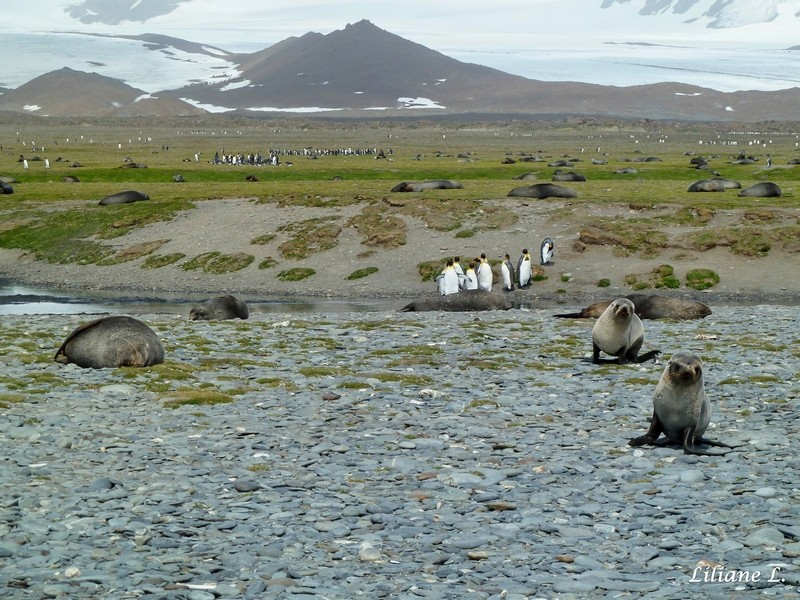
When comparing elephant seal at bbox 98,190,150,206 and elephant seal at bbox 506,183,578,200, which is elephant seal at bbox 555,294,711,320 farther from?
elephant seal at bbox 98,190,150,206

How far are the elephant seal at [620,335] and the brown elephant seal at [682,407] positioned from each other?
4311 mm

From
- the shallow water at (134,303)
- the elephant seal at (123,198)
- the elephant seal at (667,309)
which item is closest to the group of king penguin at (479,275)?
the shallow water at (134,303)

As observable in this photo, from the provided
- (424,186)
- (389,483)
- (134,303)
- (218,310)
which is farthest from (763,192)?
(389,483)

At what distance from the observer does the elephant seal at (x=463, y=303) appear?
75.9ft

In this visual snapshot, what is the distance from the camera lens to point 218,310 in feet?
68.7

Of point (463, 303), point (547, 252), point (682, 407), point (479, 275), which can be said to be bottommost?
point (463, 303)

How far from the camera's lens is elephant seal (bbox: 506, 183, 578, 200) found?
37625 millimetres

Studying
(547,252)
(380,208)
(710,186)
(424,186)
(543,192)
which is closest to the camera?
(547,252)

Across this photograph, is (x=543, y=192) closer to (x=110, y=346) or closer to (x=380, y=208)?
(x=380, y=208)

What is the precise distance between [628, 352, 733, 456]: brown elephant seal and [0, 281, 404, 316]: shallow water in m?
15.4

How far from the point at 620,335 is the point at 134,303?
16.1 meters

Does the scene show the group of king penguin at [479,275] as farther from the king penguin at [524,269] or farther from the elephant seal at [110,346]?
the elephant seal at [110,346]

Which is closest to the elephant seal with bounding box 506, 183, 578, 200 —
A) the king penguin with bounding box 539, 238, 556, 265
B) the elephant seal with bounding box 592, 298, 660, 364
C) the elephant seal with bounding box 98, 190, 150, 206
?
the king penguin with bounding box 539, 238, 556, 265

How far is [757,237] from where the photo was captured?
29859 millimetres
